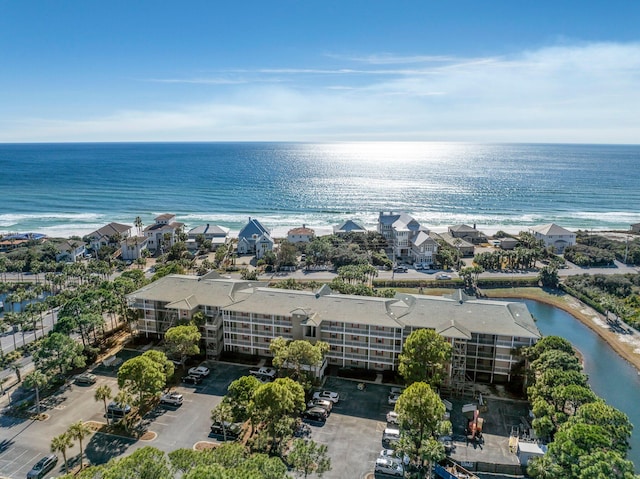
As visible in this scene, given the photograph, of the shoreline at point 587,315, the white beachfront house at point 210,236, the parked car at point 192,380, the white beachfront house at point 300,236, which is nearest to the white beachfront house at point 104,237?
the white beachfront house at point 210,236

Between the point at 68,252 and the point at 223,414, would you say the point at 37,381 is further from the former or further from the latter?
the point at 68,252

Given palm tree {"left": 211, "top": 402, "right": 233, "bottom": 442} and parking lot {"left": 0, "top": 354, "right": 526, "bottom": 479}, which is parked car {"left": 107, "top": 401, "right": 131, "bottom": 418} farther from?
palm tree {"left": 211, "top": 402, "right": 233, "bottom": 442}

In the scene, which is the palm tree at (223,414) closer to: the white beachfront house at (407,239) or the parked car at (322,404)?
the parked car at (322,404)

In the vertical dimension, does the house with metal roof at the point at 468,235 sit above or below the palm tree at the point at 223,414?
above

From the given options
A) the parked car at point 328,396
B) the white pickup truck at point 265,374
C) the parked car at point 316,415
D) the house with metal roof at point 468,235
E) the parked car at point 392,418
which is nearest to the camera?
the parked car at point 392,418

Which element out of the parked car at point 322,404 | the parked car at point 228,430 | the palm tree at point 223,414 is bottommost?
the parked car at point 228,430

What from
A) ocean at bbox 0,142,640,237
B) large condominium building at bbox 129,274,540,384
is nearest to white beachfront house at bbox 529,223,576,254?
ocean at bbox 0,142,640,237

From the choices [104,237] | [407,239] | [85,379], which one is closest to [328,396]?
[85,379]
